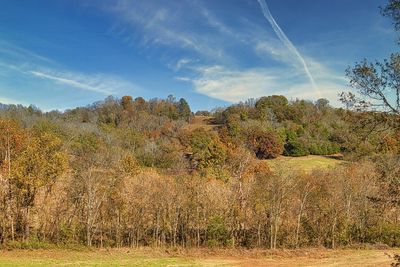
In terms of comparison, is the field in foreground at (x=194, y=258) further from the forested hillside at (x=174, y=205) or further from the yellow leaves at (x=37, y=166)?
the yellow leaves at (x=37, y=166)

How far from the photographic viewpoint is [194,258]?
31.0m

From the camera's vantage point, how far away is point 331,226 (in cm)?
3747

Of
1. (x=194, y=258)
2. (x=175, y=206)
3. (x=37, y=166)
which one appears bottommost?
(x=194, y=258)

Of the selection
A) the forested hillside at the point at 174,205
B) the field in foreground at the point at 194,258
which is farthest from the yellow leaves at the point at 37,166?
the field in foreground at the point at 194,258

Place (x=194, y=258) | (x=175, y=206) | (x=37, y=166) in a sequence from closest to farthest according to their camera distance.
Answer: (x=194, y=258), (x=37, y=166), (x=175, y=206)

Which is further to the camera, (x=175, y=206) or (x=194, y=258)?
(x=175, y=206)

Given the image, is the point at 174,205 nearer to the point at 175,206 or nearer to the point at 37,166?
the point at 175,206

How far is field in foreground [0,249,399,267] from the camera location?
2785cm

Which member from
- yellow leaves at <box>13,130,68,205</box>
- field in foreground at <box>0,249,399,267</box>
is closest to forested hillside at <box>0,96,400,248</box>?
yellow leaves at <box>13,130,68,205</box>

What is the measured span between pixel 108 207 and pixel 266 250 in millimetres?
15729

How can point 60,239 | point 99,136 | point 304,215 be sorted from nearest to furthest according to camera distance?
point 60,239 → point 304,215 → point 99,136

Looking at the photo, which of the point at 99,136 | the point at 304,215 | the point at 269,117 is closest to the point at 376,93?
the point at 304,215

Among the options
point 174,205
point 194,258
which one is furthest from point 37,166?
point 194,258

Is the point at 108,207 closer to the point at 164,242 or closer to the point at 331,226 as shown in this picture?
the point at 164,242
